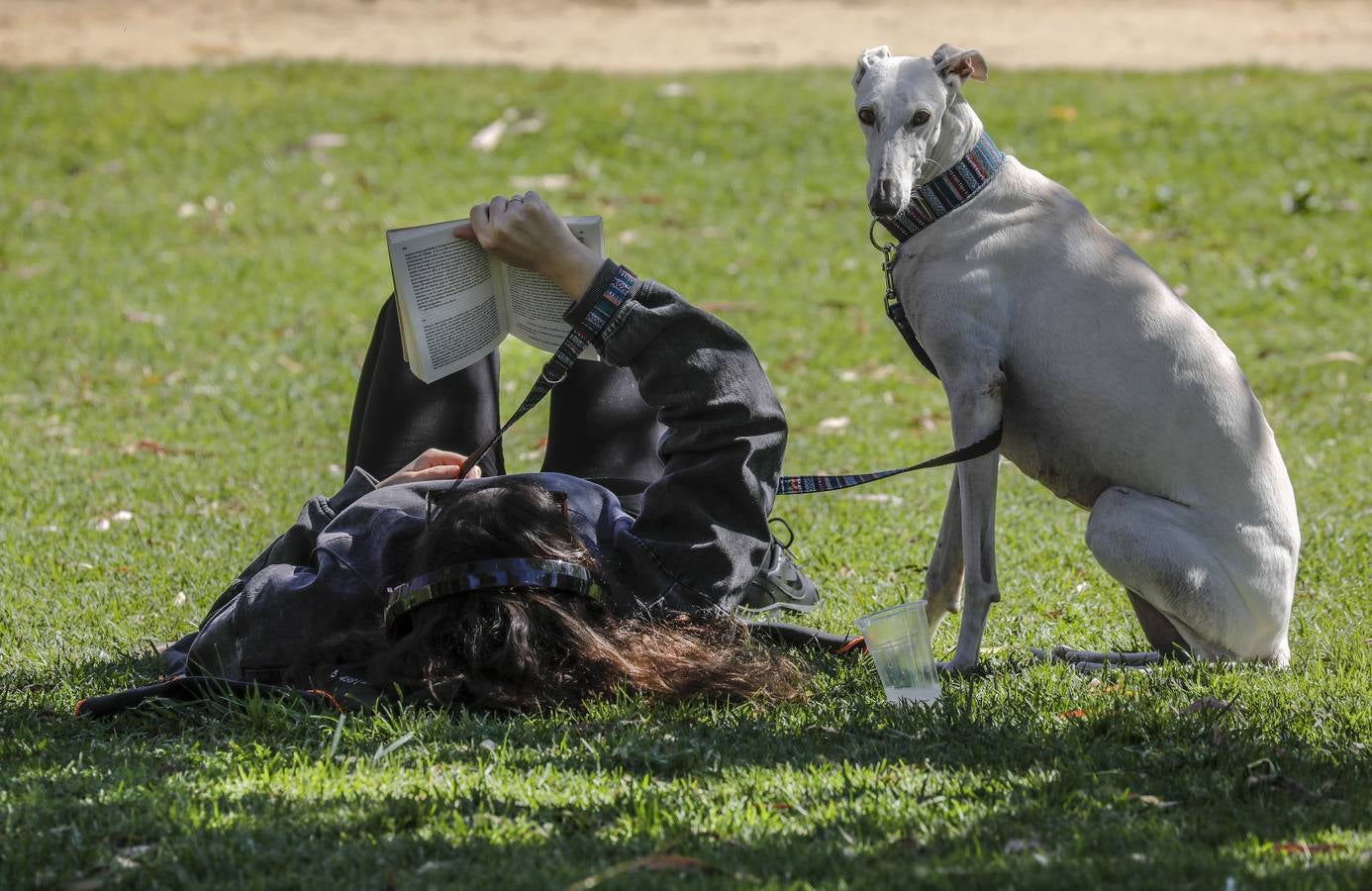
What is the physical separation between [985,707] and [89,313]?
318 inches

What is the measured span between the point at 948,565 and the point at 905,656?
0.64 metres

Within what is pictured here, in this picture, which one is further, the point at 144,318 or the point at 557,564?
the point at 144,318

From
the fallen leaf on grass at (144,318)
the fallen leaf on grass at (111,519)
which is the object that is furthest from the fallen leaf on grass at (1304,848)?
the fallen leaf on grass at (144,318)

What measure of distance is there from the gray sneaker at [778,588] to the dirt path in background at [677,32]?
11.5 meters

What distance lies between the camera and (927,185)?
4.25 metres

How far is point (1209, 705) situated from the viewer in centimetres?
377

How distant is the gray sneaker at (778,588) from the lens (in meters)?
4.52

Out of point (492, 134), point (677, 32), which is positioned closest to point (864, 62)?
point (492, 134)

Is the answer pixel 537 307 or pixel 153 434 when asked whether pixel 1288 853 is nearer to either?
pixel 537 307

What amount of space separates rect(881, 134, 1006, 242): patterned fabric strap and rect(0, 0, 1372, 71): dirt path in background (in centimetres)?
1145

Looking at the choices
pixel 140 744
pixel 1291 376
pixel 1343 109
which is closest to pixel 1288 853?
pixel 140 744

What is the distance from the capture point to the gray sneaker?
14.8ft

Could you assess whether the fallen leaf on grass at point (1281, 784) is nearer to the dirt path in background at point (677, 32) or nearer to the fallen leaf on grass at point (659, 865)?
the fallen leaf on grass at point (659, 865)

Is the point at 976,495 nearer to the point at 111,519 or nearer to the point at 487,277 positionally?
the point at 487,277
